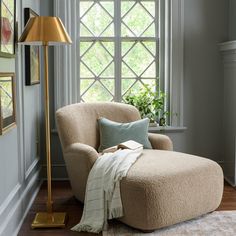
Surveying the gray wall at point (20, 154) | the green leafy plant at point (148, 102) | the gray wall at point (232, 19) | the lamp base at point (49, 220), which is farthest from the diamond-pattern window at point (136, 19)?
the lamp base at point (49, 220)

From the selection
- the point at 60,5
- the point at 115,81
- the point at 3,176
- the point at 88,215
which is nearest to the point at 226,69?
the point at 115,81

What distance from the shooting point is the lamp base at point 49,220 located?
10.3ft

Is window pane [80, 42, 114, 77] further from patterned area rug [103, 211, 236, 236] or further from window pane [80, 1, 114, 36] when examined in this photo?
patterned area rug [103, 211, 236, 236]

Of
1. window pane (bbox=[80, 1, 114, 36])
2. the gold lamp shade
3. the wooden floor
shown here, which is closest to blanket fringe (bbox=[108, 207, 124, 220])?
the wooden floor

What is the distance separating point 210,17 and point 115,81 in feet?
3.88

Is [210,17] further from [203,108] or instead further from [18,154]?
[18,154]

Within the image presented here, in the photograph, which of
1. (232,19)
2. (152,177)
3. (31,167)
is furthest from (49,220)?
(232,19)

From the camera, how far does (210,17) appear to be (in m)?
4.46

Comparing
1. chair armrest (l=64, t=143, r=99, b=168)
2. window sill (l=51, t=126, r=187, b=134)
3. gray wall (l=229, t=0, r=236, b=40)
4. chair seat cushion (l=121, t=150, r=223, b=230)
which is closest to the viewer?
chair seat cushion (l=121, t=150, r=223, b=230)

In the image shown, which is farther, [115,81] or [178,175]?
[115,81]

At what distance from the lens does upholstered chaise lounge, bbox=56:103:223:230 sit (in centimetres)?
295

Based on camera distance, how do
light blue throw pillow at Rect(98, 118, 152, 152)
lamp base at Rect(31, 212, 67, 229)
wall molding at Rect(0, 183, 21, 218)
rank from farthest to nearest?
light blue throw pillow at Rect(98, 118, 152, 152)
lamp base at Rect(31, 212, 67, 229)
wall molding at Rect(0, 183, 21, 218)

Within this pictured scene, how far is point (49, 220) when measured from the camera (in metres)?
3.22

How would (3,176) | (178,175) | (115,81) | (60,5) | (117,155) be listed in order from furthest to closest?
(115,81), (60,5), (117,155), (178,175), (3,176)
